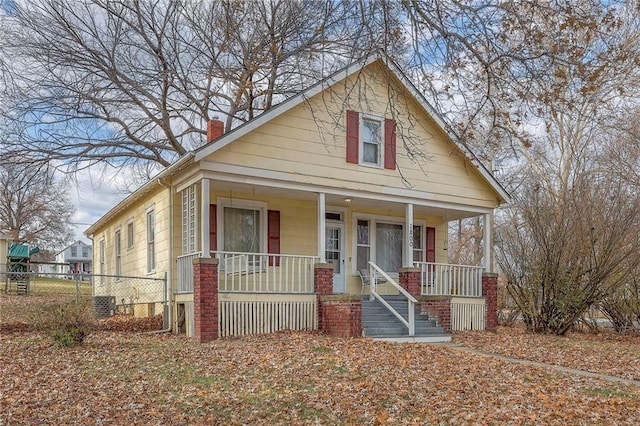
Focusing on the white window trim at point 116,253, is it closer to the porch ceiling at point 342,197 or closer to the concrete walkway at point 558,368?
the porch ceiling at point 342,197

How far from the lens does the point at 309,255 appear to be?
15.0m

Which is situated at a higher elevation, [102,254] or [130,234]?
[130,234]

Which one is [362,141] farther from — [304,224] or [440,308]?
[440,308]

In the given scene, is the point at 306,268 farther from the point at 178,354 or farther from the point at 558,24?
the point at 558,24

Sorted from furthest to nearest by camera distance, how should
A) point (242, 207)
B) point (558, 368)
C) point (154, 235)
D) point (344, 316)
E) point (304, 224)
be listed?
point (154, 235)
point (304, 224)
point (242, 207)
point (344, 316)
point (558, 368)

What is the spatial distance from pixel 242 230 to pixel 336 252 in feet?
9.12

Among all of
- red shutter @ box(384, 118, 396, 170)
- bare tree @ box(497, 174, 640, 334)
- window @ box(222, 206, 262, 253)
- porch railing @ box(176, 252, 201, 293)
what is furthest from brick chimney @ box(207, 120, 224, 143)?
bare tree @ box(497, 174, 640, 334)

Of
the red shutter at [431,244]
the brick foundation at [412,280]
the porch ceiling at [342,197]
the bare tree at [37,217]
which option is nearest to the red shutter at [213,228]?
the porch ceiling at [342,197]

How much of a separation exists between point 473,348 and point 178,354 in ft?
19.1

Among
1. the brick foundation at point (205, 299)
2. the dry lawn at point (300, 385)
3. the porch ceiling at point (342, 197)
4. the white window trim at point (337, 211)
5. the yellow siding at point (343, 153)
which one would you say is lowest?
the dry lawn at point (300, 385)

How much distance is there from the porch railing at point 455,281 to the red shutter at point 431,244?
3.57 feet

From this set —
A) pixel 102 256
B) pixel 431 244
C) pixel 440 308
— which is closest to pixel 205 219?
pixel 440 308

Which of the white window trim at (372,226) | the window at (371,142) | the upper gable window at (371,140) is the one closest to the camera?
the upper gable window at (371,140)

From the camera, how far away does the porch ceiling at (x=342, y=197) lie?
13562 mm
